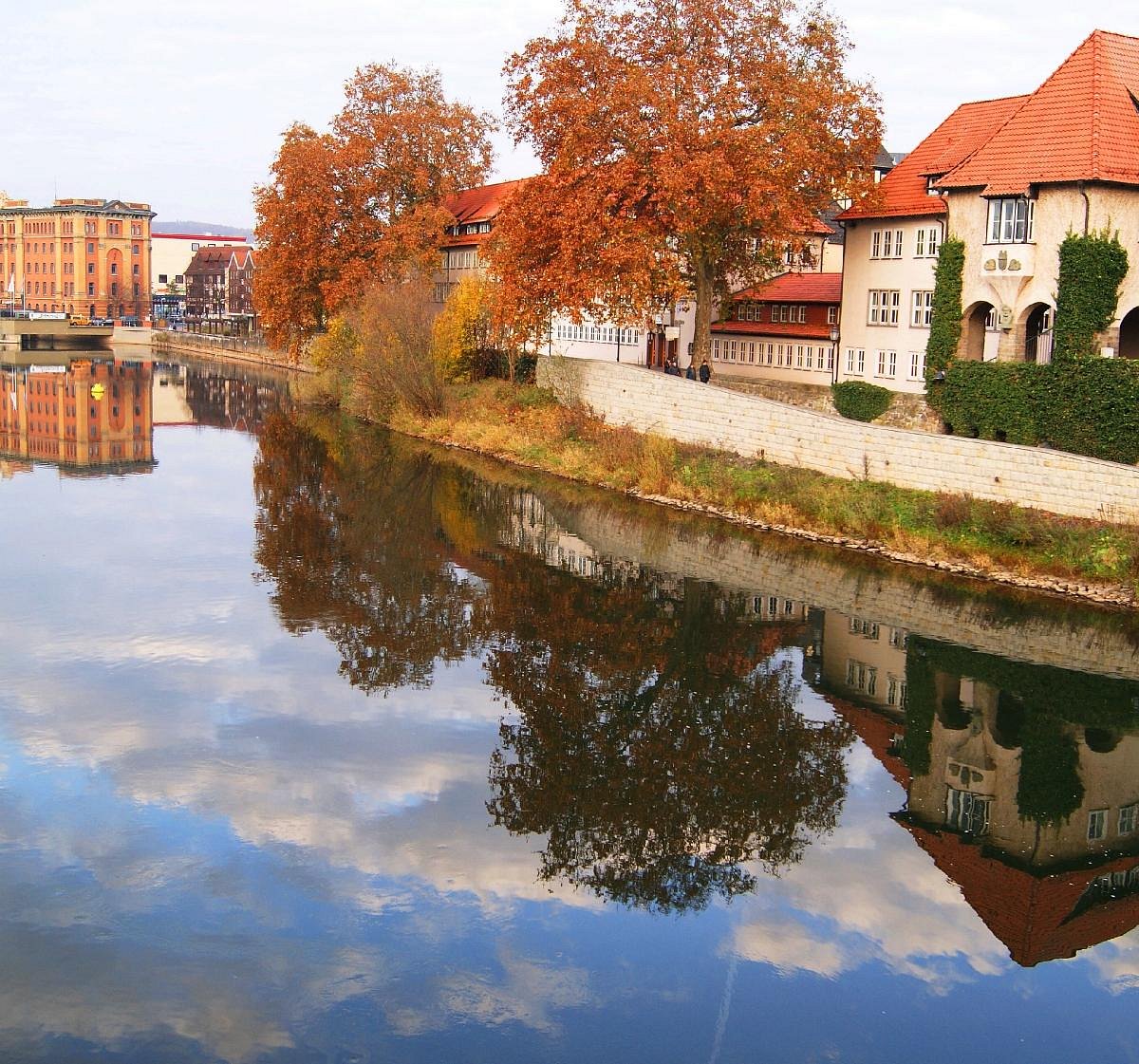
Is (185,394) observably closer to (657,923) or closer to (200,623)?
(200,623)

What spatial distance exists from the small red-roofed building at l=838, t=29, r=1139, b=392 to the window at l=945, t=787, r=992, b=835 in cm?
1621

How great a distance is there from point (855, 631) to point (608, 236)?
15.6 meters

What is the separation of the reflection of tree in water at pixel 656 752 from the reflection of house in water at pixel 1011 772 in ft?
3.58

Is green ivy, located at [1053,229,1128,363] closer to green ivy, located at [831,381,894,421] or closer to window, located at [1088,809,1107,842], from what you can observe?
green ivy, located at [831,381,894,421]

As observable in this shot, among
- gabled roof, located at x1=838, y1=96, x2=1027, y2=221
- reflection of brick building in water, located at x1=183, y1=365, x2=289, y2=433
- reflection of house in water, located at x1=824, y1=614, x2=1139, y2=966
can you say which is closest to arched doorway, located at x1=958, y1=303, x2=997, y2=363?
gabled roof, located at x1=838, y1=96, x2=1027, y2=221

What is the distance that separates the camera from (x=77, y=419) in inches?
2002

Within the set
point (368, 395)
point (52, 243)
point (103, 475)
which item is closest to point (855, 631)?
point (103, 475)

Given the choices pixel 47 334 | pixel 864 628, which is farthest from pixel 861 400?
pixel 47 334

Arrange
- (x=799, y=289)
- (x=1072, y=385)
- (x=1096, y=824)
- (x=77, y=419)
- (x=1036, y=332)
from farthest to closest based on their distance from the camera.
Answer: (x=77, y=419) → (x=799, y=289) → (x=1036, y=332) → (x=1072, y=385) → (x=1096, y=824)

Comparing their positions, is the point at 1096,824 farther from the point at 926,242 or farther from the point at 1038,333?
the point at 926,242

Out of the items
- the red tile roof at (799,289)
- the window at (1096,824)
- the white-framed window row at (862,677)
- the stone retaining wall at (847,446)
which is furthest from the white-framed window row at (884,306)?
the window at (1096,824)

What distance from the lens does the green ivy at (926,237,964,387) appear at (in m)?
32.0

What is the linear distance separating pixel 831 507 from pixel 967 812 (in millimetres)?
14075

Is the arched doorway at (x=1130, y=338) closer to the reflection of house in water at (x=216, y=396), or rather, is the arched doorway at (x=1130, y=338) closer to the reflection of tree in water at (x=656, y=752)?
the reflection of tree in water at (x=656, y=752)
